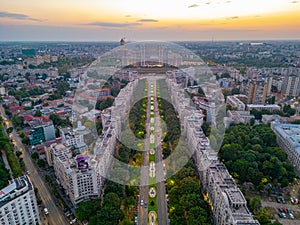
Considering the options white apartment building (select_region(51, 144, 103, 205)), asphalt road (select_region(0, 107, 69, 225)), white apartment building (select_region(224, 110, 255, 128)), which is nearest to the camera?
asphalt road (select_region(0, 107, 69, 225))

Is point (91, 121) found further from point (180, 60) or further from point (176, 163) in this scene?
point (180, 60)

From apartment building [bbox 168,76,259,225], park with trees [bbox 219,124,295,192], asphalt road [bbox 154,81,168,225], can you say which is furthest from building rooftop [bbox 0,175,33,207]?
park with trees [bbox 219,124,295,192]

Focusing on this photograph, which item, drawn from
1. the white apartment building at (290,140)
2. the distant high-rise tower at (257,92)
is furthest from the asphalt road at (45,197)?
the distant high-rise tower at (257,92)

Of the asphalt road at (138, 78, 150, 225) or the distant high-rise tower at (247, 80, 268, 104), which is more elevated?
the distant high-rise tower at (247, 80, 268, 104)

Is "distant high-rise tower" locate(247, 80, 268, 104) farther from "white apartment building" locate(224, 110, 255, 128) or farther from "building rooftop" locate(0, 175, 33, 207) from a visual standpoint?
"building rooftop" locate(0, 175, 33, 207)

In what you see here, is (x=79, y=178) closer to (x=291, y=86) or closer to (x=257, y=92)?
(x=257, y=92)

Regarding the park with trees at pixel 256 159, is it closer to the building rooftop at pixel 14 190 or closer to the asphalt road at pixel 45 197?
the asphalt road at pixel 45 197

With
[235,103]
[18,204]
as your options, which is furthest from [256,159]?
[18,204]
